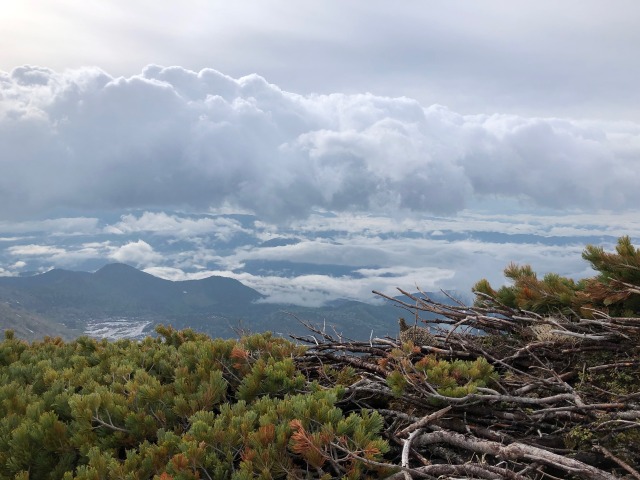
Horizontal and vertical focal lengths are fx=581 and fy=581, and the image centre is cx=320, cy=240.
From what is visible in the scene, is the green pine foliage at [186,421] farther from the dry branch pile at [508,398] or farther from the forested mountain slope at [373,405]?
the dry branch pile at [508,398]

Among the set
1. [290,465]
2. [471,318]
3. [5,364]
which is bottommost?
[5,364]

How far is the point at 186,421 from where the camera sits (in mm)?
5727

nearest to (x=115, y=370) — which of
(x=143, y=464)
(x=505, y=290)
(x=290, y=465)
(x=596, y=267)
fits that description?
(x=143, y=464)

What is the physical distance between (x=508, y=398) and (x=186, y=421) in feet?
10.0

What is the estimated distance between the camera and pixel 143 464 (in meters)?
4.77

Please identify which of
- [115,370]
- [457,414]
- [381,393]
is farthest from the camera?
[115,370]

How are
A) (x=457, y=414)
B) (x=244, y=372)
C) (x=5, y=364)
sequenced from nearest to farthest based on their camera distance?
(x=457, y=414) → (x=244, y=372) → (x=5, y=364)

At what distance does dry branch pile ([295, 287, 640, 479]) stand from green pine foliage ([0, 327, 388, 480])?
44cm

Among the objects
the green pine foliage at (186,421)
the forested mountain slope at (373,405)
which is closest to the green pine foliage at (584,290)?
the forested mountain slope at (373,405)

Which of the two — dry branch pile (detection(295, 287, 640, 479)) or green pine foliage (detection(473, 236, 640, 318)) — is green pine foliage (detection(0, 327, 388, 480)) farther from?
green pine foliage (detection(473, 236, 640, 318))

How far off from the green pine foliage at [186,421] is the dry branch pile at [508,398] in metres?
0.44

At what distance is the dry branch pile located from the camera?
448cm

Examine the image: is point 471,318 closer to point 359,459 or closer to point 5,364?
point 359,459

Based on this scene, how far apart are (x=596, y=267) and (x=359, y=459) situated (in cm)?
442
